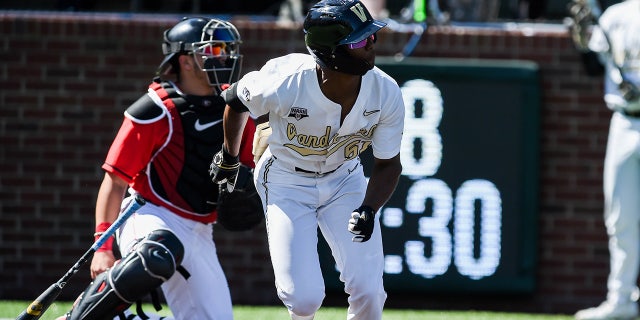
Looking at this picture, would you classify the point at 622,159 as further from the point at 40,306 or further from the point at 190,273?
the point at 40,306

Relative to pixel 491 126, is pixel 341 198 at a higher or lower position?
higher

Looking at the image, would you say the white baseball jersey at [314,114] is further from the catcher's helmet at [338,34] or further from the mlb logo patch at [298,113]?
the catcher's helmet at [338,34]

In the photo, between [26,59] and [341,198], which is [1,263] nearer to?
[26,59]

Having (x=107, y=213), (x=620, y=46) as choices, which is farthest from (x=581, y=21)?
(x=107, y=213)

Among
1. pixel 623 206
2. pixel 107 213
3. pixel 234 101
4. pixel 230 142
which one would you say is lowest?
pixel 623 206

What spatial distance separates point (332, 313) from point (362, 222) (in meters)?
3.34

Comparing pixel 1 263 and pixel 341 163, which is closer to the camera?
pixel 341 163

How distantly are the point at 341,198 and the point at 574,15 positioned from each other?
10.8 feet

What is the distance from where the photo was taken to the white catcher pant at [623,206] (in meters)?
8.15

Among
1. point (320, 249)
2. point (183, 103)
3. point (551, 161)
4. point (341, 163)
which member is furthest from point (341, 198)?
point (551, 161)

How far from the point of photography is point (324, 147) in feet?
18.5

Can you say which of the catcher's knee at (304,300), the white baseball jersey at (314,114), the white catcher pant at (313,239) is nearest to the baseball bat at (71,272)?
the white catcher pant at (313,239)

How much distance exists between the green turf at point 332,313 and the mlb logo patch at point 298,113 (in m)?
3.03

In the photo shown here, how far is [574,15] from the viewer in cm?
845
